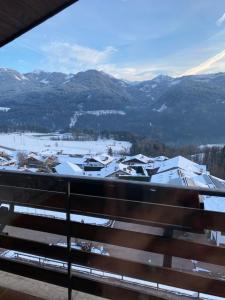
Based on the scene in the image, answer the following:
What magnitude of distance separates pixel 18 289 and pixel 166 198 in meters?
1.15

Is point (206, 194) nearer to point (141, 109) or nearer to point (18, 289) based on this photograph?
point (18, 289)

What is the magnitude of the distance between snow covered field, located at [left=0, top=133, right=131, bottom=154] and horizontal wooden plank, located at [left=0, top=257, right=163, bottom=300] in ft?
122

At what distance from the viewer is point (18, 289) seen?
1.99 meters

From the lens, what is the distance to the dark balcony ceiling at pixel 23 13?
159cm

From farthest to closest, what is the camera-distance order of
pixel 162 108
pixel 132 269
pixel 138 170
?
pixel 162 108
pixel 138 170
pixel 132 269

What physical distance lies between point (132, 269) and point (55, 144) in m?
46.4

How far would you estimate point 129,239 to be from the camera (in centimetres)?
158

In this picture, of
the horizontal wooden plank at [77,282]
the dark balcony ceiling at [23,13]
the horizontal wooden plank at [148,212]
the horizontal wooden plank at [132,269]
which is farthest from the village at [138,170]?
the dark balcony ceiling at [23,13]

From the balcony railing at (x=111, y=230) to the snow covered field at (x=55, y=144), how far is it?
37369 millimetres

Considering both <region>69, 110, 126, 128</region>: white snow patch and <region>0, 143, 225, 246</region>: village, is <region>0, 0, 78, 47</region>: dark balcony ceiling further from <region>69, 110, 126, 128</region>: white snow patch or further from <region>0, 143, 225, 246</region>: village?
<region>69, 110, 126, 128</region>: white snow patch

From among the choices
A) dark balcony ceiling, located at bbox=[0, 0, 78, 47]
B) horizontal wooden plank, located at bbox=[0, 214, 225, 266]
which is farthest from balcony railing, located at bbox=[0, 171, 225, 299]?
dark balcony ceiling, located at bbox=[0, 0, 78, 47]

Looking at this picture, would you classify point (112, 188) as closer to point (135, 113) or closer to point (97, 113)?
point (135, 113)

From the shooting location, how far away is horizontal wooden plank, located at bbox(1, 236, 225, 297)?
149 centimetres

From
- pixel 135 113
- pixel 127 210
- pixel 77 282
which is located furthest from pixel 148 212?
pixel 135 113
